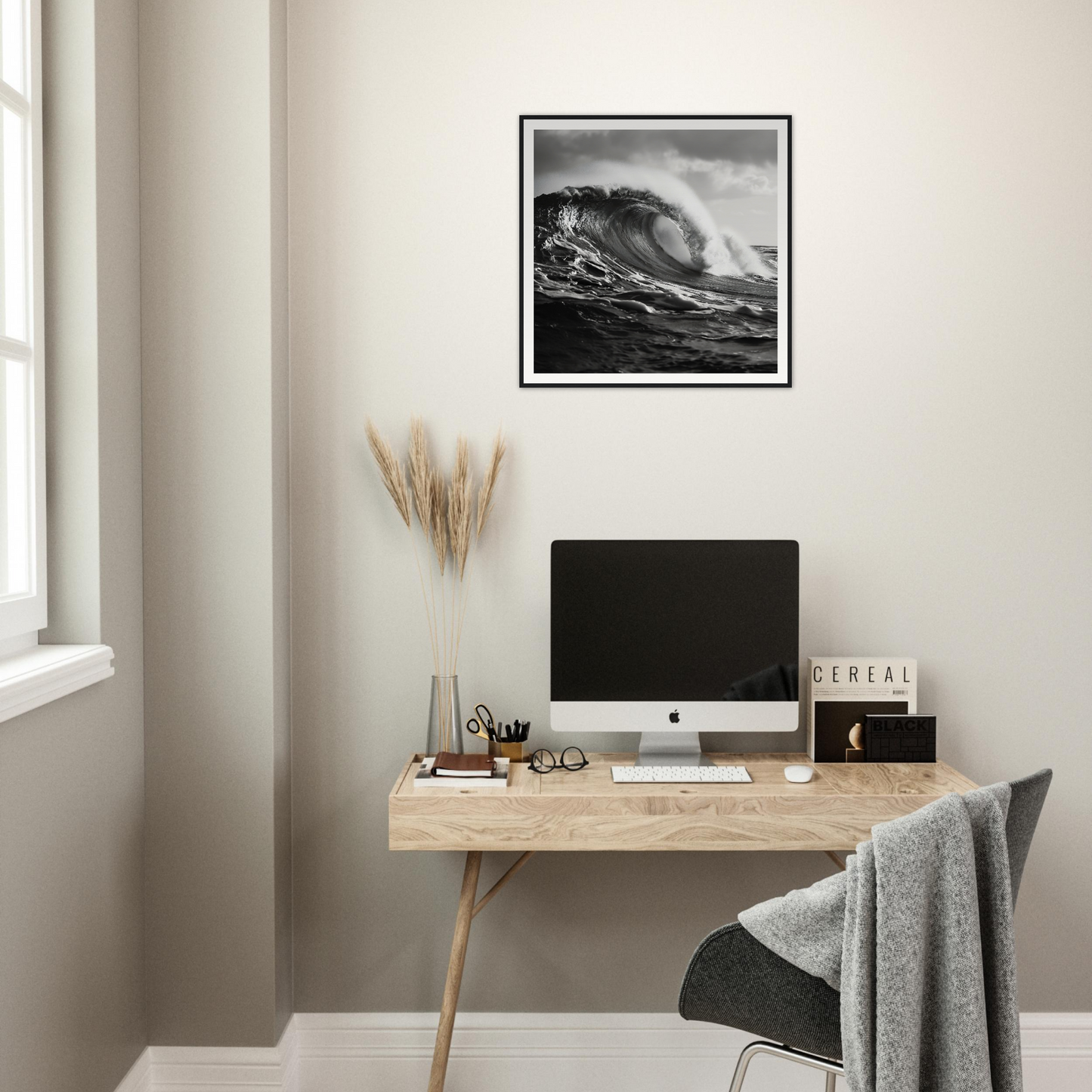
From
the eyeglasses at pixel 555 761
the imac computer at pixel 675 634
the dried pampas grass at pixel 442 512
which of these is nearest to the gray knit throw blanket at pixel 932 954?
the imac computer at pixel 675 634

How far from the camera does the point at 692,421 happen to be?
2203 millimetres

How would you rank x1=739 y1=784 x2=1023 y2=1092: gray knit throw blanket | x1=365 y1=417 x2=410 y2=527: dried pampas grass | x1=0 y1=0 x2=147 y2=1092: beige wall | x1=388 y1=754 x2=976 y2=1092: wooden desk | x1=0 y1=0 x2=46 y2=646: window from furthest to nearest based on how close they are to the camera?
x1=365 y1=417 x2=410 y2=527: dried pampas grass < x1=388 y1=754 x2=976 y2=1092: wooden desk < x1=0 y1=0 x2=46 y2=646: window < x1=0 y1=0 x2=147 y2=1092: beige wall < x1=739 y1=784 x2=1023 y2=1092: gray knit throw blanket

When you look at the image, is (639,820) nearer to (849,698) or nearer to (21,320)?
(849,698)

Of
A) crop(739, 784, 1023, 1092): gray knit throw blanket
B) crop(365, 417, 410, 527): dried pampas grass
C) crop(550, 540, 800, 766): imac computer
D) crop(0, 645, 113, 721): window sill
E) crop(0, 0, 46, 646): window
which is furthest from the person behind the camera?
crop(365, 417, 410, 527): dried pampas grass

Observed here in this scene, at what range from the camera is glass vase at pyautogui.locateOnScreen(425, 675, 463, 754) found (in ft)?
6.84

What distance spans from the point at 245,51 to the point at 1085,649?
2363mm

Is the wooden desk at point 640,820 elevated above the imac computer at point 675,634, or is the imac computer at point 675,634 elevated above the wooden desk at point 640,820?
the imac computer at point 675,634

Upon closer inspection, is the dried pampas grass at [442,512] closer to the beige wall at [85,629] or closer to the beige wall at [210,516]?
the beige wall at [210,516]

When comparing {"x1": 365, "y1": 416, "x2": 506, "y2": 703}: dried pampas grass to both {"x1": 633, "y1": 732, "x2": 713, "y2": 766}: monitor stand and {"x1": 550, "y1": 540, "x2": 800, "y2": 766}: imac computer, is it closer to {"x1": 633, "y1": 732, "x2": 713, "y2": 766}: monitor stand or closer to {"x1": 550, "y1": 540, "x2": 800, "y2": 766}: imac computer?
A: {"x1": 550, "y1": 540, "x2": 800, "y2": 766}: imac computer

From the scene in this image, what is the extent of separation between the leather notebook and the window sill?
68cm

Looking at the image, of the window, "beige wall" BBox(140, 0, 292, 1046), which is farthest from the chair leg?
the window

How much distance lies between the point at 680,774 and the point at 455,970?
63 centimetres

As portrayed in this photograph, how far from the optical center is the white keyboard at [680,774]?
6.33 feet

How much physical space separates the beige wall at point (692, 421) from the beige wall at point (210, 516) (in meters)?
0.17
